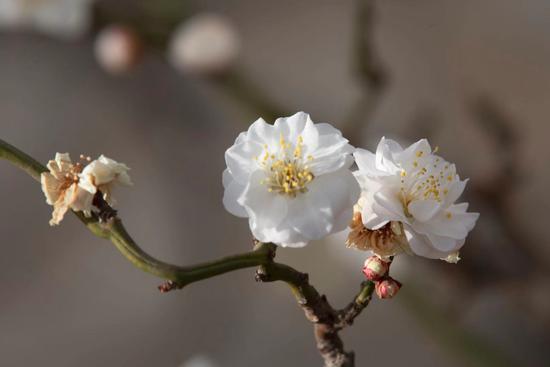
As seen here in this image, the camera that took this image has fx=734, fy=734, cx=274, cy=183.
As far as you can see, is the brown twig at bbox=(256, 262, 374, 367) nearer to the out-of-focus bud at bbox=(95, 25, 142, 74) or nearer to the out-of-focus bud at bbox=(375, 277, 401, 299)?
the out-of-focus bud at bbox=(375, 277, 401, 299)

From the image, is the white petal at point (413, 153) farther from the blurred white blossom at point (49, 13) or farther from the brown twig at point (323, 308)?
the blurred white blossom at point (49, 13)

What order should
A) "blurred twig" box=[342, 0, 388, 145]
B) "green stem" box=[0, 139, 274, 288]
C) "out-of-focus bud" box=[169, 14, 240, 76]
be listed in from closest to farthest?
"green stem" box=[0, 139, 274, 288]
"blurred twig" box=[342, 0, 388, 145]
"out-of-focus bud" box=[169, 14, 240, 76]

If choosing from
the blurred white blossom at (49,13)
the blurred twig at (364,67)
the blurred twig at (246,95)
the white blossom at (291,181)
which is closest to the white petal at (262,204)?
the white blossom at (291,181)

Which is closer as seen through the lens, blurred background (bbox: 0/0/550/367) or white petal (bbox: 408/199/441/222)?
white petal (bbox: 408/199/441/222)

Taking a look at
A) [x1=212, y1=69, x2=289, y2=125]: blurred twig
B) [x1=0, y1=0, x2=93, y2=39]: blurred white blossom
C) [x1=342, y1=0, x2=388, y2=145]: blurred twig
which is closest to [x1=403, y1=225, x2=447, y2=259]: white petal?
[x1=342, y1=0, x2=388, y2=145]: blurred twig

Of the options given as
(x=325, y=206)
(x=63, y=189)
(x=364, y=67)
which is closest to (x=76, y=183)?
(x=63, y=189)

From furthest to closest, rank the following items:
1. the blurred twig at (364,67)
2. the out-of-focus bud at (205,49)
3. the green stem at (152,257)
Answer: the out-of-focus bud at (205,49)
the blurred twig at (364,67)
the green stem at (152,257)

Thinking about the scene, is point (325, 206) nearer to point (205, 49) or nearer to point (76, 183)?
point (76, 183)
